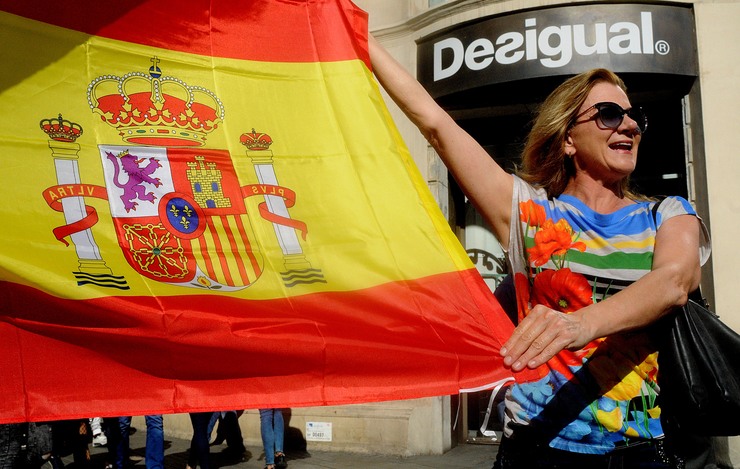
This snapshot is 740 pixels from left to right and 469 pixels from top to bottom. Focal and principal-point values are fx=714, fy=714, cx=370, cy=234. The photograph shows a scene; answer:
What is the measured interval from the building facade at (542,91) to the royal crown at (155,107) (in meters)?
5.70

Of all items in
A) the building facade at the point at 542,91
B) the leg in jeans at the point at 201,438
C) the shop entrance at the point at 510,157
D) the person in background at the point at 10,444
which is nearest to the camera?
the person in background at the point at 10,444

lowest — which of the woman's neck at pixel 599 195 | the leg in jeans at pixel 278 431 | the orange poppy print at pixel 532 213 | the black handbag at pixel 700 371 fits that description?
the leg in jeans at pixel 278 431

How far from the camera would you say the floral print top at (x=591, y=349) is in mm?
2119

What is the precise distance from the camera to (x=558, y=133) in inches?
96.7

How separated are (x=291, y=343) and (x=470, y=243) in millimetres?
7625

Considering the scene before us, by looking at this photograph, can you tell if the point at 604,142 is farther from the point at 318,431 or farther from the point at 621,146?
the point at 318,431

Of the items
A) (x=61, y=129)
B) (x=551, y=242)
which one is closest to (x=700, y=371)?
(x=551, y=242)

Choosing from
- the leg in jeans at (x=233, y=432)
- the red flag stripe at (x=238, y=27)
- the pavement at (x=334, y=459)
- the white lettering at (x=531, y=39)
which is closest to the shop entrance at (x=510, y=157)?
the pavement at (x=334, y=459)

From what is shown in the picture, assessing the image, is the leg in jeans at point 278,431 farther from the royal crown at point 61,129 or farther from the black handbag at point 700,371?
the black handbag at point 700,371

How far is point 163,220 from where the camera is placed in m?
2.48

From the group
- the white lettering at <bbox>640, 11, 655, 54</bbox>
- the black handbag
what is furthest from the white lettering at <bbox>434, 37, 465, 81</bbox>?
the black handbag

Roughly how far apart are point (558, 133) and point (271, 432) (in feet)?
22.2

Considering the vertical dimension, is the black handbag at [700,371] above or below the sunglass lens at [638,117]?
below

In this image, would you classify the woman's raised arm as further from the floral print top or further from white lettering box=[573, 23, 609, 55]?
white lettering box=[573, 23, 609, 55]
